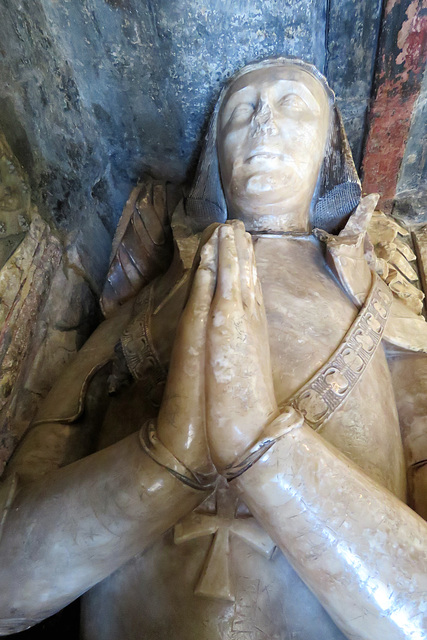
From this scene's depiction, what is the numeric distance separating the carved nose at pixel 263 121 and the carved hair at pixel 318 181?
0.83 feet

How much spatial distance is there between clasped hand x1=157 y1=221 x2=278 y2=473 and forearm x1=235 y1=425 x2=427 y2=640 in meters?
0.08

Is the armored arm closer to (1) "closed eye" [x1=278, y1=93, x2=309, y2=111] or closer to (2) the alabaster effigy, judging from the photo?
(2) the alabaster effigy

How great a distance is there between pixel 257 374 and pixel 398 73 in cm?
181

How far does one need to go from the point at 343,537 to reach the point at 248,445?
0.92ft

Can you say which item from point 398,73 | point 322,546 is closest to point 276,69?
point 398,73

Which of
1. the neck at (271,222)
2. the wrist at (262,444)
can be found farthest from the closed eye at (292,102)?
the wrist at (262,444)

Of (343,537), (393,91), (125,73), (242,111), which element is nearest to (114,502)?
(343,537)

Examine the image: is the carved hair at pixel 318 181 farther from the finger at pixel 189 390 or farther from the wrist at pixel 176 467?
the wrist at pixel 176 467

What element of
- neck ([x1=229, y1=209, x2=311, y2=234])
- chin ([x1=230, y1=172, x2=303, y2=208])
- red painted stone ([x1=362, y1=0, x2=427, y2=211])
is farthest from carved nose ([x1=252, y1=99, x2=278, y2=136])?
red painted stone ([x1=362, y1=0, x2=427, y2=211])

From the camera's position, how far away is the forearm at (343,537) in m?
1.11

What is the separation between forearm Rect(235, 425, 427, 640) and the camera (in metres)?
1.11

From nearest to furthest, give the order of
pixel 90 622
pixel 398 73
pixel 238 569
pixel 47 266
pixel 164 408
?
pixel 164 408 → pixel 238 569 → pixel 90 622 → pixel 47 266 → pixel 398 73

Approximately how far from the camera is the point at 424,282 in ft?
7.98

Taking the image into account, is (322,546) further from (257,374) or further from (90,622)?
(90,622)
